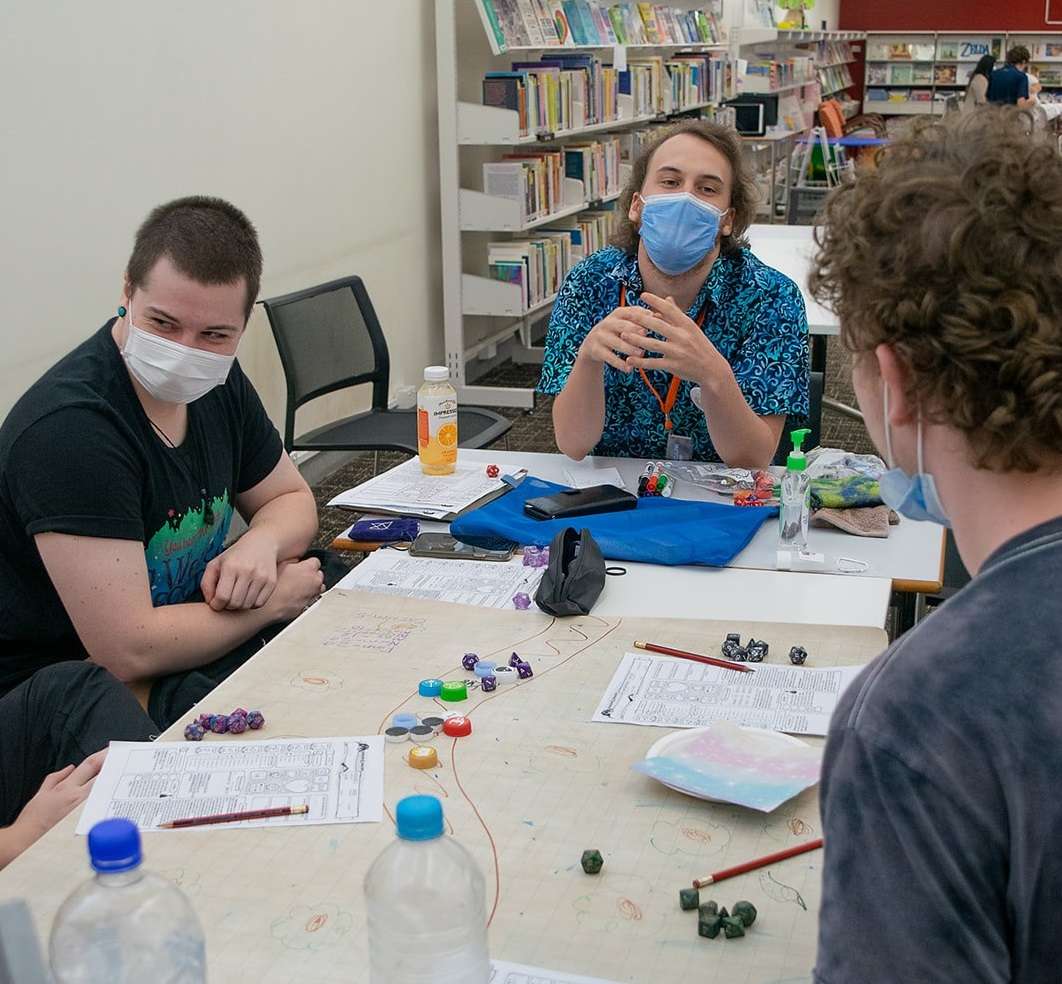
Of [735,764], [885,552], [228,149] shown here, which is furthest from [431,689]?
[228,149]

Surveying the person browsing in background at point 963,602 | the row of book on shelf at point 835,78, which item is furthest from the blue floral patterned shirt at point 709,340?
the row of book on shelf at point 835,78

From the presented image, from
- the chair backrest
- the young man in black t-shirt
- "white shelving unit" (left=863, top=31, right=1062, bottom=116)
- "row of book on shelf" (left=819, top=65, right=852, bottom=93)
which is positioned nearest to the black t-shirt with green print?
the young man in black t-shirt

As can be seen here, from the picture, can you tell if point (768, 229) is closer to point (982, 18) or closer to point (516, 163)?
point (516, 163)

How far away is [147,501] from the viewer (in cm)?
199

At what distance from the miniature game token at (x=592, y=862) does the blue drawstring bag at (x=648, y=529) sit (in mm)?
873

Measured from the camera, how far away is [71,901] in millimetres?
930

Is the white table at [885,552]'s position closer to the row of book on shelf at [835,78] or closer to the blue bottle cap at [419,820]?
the blue bottle cap at [419,820]

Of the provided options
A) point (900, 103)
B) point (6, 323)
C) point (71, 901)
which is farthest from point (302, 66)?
point (900, 103)

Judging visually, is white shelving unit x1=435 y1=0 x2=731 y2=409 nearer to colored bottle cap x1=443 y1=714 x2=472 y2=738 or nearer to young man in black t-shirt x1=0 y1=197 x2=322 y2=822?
young man in black t-shirt x1=0 y1=197 x2=322 y2=822

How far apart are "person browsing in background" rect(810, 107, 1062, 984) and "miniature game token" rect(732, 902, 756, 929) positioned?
31 centimetres

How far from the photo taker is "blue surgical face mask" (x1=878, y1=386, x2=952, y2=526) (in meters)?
0.93

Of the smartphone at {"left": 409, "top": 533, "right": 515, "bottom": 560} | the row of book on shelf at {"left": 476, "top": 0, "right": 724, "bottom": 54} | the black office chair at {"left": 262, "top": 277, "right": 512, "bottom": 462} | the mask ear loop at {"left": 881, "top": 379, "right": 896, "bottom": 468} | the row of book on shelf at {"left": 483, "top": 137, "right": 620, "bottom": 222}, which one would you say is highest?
the row of book on shelf at {"left": 476, "top": 0, "right": 724, "bottom": 54}

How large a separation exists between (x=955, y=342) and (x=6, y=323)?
2.75m

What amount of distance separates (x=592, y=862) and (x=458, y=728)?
0.31m
